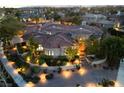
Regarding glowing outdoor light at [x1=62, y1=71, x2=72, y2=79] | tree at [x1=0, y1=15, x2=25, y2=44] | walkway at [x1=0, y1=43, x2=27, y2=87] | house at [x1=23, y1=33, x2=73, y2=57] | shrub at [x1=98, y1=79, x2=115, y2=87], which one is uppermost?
tree at [x1=0, y1=15, x2=25, y2=44]

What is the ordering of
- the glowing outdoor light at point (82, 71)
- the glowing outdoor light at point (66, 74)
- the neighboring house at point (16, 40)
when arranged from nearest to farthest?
the glowing outdoor light at point (66, 74)
the glowing outdoor light at point (82, 71)
the neighboring house at point (16, 40)

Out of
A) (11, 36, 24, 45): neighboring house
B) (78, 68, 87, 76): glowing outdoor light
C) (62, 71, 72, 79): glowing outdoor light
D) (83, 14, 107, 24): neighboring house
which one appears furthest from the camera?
(83, 14, 107, 24): neighboring house

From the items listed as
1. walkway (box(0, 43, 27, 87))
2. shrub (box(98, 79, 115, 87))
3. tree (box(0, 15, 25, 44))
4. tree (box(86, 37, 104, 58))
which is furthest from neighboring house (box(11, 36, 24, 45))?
shrub (box(98, 79, 115, 87))

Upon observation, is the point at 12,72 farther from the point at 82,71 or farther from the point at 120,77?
the point at 120,77

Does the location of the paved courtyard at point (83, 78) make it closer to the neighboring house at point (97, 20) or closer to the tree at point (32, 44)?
the tree at point (32, 44)

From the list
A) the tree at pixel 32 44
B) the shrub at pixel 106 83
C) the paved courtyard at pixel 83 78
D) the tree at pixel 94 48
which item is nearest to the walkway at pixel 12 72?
the paved courtyard at pixel 83 78

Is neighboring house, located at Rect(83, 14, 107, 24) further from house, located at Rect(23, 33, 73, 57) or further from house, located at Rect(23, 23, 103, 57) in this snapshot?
house, located at Rect(23, 33, 73, 57)

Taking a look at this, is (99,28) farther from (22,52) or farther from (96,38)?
Result: (22,52)
